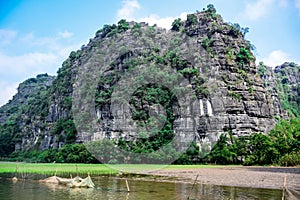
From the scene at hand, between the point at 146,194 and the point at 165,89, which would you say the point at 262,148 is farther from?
the point at 146,194

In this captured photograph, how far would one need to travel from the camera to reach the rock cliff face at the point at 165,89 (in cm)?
5141

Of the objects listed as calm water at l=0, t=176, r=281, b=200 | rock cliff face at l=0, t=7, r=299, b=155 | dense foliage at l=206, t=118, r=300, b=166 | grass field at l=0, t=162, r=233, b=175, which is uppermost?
rock cliff face at l=0, t=7, r=299, b=155

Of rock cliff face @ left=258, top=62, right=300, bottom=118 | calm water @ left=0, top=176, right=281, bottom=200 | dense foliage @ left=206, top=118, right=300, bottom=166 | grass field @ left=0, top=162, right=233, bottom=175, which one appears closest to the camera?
calm water @ left=0, top=176, right=281, bottom=200

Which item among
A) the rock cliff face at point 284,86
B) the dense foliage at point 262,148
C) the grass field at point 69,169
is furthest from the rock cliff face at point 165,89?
the grass field at point 69,169

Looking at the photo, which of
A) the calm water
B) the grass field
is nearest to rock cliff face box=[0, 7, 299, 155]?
the grass field

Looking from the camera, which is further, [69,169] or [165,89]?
[165,89]

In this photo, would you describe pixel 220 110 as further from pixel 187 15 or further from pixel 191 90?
pixel 187 15

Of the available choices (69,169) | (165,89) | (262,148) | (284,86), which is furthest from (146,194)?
(284,86)

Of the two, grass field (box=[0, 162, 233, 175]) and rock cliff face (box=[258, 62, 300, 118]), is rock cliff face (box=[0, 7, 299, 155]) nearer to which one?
rock cliff face (box=[258, 62, 300, 118])

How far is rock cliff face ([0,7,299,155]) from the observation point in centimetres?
5141

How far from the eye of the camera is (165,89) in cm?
5891

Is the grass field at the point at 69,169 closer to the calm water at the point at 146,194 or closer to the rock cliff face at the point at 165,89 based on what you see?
the calm water at the point at 146,194

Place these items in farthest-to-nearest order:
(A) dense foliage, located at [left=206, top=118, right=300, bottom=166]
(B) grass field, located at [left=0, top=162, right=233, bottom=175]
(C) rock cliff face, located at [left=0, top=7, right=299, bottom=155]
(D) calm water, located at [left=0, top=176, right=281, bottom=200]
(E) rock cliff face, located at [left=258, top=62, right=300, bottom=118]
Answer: (E) rock cliff face, located at [left=258, top=62, right=300, bottom=118], (C) rock cliff face, located at [left=0, top=7, right=299, bottom=155], (A) dense foliage, located at [left=206, top=118, right=300, bottom=166], (B) grass field, located at [left=0, top=162, right=233, bottom=175], (D) calm water, located at [left=0, top=176, right=281, bottom=200]

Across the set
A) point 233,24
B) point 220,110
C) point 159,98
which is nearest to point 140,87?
point 159,98
